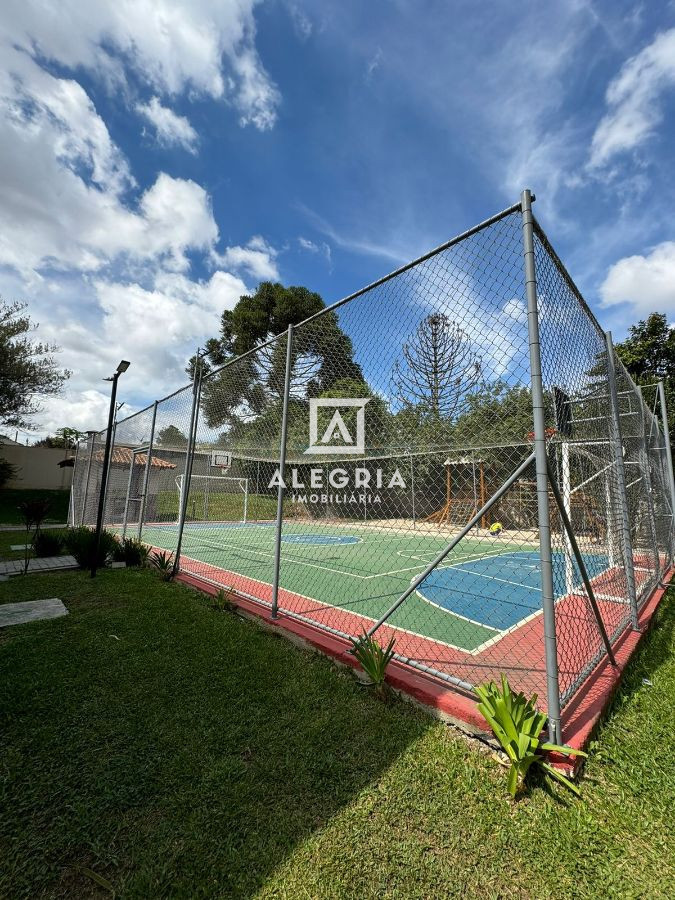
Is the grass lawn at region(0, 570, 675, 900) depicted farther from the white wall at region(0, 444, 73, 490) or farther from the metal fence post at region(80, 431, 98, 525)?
the white wall at region(0, 444, 73, 490)

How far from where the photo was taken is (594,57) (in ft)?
16.0

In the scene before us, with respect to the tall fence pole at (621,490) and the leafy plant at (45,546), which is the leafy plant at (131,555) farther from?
the tall fence pole at (621,490)

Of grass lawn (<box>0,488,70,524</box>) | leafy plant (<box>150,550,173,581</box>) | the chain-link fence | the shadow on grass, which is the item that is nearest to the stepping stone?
the shadow on grass

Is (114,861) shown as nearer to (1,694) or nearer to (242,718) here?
(242,718)

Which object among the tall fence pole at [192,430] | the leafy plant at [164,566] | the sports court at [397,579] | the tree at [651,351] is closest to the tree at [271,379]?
the tall fence pole at [192,430]

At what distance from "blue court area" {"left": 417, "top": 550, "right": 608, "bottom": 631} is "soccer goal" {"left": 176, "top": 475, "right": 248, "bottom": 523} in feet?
15.8

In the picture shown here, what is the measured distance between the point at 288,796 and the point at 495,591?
17.4 ft

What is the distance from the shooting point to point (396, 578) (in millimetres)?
6438

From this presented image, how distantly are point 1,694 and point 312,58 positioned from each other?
843cm

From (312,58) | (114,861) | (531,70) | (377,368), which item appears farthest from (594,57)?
(114,861)

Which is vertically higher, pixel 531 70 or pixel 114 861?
pixel 531 70

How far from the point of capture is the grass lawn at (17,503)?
577 inches

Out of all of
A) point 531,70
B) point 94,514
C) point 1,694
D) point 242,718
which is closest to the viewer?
point 242,718

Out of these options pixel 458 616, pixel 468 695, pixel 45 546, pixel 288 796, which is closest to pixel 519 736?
pixel 468 695
